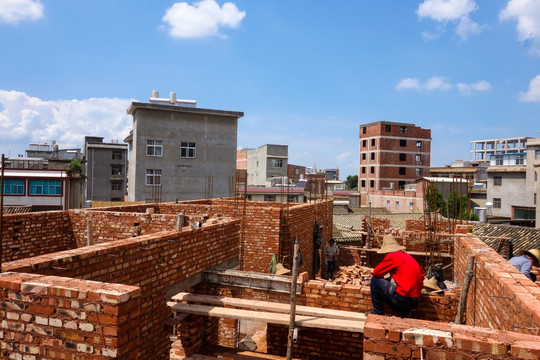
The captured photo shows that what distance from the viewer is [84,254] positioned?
14.7 feet

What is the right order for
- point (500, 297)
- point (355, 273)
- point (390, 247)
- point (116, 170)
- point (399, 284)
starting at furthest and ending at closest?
point (116, 170)
point (355, 273)
point (390, 247)
point (399, 284)
point (500, 297)

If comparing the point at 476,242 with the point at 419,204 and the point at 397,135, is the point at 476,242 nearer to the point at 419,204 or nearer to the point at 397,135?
the point at 419,204

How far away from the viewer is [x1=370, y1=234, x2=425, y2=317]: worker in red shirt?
524 cm

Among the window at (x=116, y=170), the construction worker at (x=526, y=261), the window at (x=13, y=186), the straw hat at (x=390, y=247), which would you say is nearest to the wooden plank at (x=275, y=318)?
the straw hat at (x=390, y=247)

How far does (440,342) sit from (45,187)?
3359cm

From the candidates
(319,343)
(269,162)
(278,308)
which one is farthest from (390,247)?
(269,162)

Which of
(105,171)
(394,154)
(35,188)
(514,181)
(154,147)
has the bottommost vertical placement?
(35,188)

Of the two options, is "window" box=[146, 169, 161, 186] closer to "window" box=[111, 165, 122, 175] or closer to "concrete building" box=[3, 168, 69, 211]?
"concrete building" box=[3, 168, 69, 211]

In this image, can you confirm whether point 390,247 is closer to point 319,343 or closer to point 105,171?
point 319,343

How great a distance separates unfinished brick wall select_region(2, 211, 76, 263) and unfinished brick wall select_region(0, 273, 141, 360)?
5.42m

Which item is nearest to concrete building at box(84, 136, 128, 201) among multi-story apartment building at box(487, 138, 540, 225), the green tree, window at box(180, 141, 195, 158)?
window at box(180, 141, 195, 158)

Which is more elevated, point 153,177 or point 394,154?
point 394,154

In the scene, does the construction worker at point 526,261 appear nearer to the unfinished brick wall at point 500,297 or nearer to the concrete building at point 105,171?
the unfinished brick wall at point 500,297

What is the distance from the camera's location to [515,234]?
1566 centimetres
